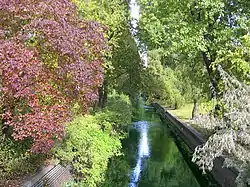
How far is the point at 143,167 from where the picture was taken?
1980cm

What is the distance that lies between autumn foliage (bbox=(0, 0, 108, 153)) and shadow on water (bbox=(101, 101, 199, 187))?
702 cm

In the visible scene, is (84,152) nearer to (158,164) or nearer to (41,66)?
(41,66)

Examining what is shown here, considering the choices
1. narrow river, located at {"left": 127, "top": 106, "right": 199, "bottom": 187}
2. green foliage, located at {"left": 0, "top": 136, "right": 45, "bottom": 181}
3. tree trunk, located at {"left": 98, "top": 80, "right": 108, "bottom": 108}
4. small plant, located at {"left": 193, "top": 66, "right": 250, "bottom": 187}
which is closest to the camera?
small plant, located at {"left": 193, "top": 66, "right": 250, "bottom": 187}

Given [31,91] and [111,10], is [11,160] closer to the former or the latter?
[31,91]

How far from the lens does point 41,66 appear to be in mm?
8594

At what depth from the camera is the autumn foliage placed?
8078mm

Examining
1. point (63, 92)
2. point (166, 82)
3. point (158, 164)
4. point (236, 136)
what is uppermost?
point (166, 82)

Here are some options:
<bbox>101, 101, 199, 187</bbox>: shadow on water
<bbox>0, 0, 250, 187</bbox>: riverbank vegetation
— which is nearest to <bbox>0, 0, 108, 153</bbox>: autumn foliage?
<bbox>0, 0, 250, 187</bbox>: riverbank vegetation

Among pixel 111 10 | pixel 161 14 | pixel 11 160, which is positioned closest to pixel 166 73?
pixel 111 10

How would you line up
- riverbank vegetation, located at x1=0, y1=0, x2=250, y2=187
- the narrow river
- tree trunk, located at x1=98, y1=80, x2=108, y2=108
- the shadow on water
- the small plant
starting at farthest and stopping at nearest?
tree trunk, located at x1=98, y1=80, x2=108, y2=108, the narrow river, the shadow on water, the small plant, riverbank vegetation, located at x1=0, y1=0, x2=250, y2=187

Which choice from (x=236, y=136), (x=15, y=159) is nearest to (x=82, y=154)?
(x=15, y=159)

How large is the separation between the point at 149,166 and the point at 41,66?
12.8 meters

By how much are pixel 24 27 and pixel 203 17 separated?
11512mm

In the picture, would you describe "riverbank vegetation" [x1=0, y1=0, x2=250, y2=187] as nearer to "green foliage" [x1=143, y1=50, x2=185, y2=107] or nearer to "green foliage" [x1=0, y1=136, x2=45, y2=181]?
"green foliage" [x1=0, y1=136, x2=45, y2=181]
